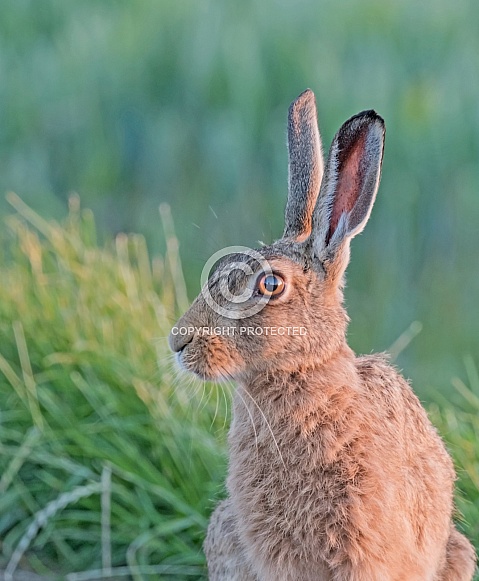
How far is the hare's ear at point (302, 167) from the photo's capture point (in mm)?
2227

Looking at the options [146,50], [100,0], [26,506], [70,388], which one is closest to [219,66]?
[146,50]

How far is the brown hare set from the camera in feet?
6.84

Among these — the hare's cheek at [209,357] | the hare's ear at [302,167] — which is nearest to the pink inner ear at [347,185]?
the hare's ear at [302,167]

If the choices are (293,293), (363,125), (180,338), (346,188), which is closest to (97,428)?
(180,338)

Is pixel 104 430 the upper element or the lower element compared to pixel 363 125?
lower

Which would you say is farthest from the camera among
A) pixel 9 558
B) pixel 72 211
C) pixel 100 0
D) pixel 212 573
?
pixel 100 0

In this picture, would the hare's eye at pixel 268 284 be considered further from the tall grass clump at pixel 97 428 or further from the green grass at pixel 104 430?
the green grass at pixel 104 430

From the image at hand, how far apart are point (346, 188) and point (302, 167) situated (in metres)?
0.15

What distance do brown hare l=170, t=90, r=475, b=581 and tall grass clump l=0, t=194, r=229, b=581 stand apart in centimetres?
64

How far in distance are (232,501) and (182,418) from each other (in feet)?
2.83

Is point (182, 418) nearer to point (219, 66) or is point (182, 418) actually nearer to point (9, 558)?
point (9, 558)

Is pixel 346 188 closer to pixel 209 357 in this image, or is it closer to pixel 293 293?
pixel 293 293

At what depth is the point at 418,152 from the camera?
431cm

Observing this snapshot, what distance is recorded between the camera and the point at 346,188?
212 cm
